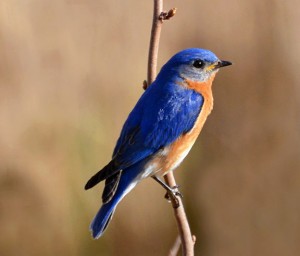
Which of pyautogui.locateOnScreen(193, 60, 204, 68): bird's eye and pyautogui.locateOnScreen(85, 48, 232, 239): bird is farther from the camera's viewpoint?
pyautogui.locateOnScreen(193, 60, 204, 68): bird's eye

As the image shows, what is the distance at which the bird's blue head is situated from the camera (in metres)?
3.88

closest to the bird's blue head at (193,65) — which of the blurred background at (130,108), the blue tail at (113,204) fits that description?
the blue tail at (113,204)

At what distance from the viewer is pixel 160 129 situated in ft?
12.2

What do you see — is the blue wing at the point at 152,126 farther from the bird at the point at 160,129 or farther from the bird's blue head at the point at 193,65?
the bird's blue head at the point at 193,65

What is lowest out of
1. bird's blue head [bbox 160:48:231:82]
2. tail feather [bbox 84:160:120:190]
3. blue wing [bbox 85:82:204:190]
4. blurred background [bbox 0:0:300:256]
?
blurred background [bbox 0:0:300:256]

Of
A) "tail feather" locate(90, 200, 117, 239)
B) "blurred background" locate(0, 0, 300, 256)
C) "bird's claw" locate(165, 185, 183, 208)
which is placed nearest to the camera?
"bird's claw" locate(165, 185, 183, 208)

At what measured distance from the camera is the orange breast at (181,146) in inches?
145

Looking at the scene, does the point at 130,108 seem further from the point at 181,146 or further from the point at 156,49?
the point at 156,49

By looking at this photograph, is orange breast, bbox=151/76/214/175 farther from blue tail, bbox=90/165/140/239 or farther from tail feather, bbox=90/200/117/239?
tail feather, bbox=90/200/117/239

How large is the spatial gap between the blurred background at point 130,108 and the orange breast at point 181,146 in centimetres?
140

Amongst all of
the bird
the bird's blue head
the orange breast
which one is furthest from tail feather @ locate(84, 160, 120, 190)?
the bird's blue head

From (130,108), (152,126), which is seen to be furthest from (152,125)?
(130,108)

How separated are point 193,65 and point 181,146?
0.37 meters

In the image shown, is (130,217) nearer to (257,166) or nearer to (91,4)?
(257,166)
